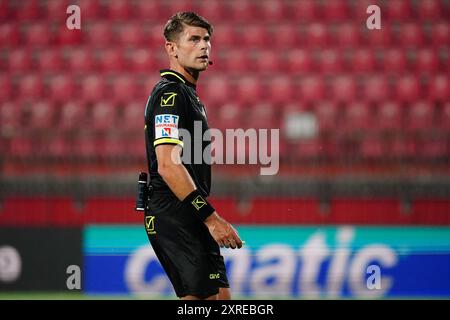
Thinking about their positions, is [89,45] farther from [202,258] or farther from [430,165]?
[202,258]

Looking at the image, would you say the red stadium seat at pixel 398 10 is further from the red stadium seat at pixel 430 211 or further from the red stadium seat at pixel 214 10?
the red stadium seat at pixel 430 211

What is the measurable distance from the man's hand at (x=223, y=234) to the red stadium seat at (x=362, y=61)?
7.34 m

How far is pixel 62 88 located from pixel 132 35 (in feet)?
4.37

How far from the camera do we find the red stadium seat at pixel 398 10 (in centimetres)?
1129

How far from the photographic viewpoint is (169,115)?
375cm

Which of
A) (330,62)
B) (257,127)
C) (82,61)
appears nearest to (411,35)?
(330,62)

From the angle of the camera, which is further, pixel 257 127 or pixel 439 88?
pixel 439 88

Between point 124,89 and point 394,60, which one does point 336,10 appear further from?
point 124,89

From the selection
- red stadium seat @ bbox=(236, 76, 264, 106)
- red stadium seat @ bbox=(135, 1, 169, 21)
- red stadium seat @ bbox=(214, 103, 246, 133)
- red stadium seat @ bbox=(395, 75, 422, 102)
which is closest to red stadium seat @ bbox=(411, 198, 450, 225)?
red stadium seat @ bbox=(214, 103, 246, 133)

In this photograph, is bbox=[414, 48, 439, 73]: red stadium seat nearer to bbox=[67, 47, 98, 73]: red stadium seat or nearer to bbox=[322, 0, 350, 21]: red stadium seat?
bbox=[322, 0, 350, 21]: red stadium seat

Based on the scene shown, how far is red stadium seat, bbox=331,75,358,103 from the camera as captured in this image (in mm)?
10326

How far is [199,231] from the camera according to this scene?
3889 mm

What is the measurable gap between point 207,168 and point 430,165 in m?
4.83

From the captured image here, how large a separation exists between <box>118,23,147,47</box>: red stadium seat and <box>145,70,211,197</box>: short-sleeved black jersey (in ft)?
24.3
